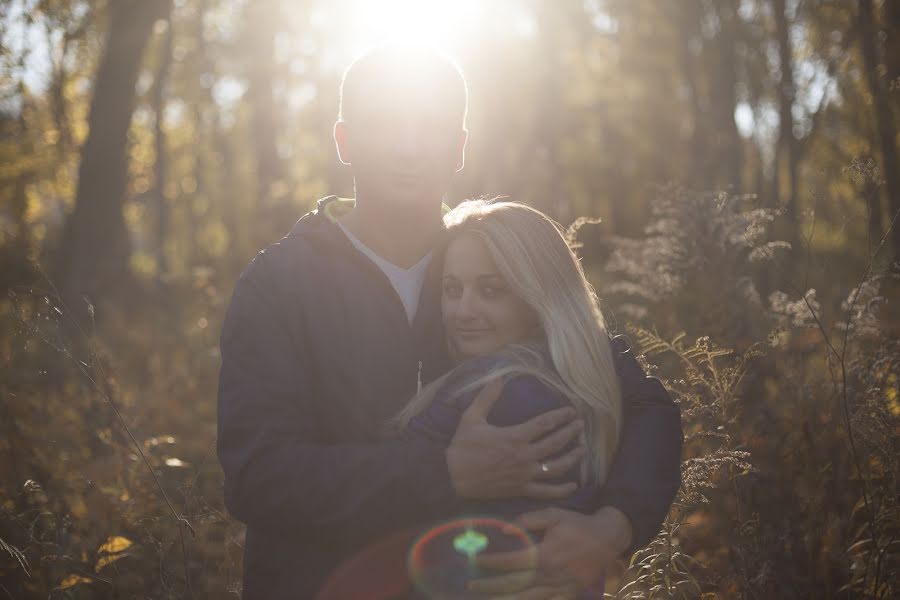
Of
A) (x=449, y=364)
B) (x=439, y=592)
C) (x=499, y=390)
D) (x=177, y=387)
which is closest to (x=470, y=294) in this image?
(x=449, y=364)

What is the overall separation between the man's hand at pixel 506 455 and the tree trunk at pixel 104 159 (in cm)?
741

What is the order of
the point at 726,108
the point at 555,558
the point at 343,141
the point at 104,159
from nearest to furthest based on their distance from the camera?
the point at 555,558 → the point at 343,141 → the point at 104,159 → the point at 726,108

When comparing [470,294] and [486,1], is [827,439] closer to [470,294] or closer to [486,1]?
[470,294]

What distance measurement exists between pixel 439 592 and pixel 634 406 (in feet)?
2.90

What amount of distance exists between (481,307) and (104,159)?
7.38m

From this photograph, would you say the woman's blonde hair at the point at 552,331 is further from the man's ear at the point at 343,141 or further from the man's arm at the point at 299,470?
the man's ear at the point at 343,141

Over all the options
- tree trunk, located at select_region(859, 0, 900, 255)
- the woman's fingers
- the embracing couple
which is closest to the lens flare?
the embracing couple

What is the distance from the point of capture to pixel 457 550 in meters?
2.34

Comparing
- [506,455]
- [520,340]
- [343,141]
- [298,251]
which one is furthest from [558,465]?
[343,141]

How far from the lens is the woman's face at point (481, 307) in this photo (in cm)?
277

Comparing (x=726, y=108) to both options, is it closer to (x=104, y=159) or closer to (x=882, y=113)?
(x=882, y=113)

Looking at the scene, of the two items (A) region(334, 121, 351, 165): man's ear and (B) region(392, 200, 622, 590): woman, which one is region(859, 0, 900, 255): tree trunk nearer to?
(B) region(392, 200, 622, 590): woman

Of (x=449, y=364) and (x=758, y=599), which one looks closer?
(x=449, y=364)

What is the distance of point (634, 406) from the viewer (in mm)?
2695
